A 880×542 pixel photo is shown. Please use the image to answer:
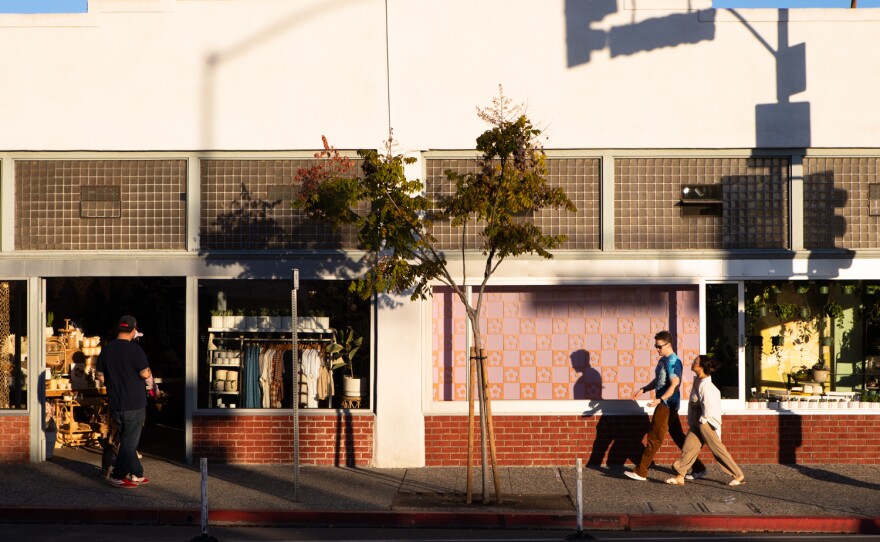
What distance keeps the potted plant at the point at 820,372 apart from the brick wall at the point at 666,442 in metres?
0.57

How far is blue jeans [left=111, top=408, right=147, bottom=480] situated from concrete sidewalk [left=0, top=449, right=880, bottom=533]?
24cm

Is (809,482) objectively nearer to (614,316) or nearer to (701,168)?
(614,316)

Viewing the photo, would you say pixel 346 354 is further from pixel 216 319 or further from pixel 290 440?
pixel 216 319

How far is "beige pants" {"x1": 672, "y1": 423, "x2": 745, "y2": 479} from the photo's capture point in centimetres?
1300

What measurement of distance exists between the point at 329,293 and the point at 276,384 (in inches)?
54.1

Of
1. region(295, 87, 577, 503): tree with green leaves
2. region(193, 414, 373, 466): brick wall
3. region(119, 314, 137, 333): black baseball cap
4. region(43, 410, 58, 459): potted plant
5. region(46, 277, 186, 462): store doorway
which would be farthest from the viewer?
region(46, 277, 186, 462): store doorway

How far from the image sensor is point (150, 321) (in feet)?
62.7

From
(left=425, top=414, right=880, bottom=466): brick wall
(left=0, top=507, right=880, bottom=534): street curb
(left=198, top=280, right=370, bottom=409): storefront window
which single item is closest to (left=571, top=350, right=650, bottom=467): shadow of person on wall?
(left=425, top=414, right=880, bottom=466): brick wall

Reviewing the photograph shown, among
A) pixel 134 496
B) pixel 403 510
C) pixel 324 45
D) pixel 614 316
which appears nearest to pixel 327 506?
pixel 403 510

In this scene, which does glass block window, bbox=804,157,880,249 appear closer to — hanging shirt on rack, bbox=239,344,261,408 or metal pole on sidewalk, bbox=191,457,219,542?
hanging shirt on rack, bbox=239,344,261,408

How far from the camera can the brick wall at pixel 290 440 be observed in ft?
47.6

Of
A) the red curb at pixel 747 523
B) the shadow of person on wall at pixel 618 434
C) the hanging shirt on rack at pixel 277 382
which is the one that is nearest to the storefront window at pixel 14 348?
the hanging shirt on rack at pixel 277 382

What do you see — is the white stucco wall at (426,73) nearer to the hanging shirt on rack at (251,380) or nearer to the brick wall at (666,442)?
the hanging shirt on rack at (251,380)

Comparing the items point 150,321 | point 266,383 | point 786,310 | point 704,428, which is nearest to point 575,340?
point 704,428
